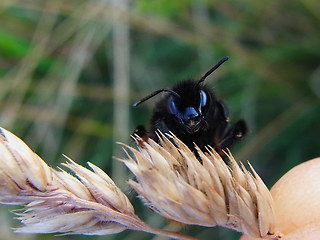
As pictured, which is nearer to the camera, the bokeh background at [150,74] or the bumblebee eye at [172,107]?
the bumblebee eye at [172,107]

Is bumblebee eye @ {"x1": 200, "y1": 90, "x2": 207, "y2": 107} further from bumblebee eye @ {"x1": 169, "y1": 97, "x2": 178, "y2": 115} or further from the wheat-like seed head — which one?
the wheat-like seed head

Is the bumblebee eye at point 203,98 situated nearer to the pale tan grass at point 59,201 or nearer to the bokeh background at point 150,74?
the pale tan grass at point 59,201

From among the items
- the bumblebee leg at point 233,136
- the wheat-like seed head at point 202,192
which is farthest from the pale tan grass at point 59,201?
the bumblebee leg at point 233,136

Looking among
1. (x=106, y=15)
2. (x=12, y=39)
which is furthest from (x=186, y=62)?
(x=12, y=39)

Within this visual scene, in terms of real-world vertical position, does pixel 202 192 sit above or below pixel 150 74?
below

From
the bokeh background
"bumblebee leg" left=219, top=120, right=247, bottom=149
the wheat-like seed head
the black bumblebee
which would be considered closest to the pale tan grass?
the wheat-like seed head

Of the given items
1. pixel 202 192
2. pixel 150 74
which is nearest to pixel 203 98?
pixel 202 192

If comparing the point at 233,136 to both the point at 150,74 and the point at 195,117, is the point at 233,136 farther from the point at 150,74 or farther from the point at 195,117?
the point at 150,74
